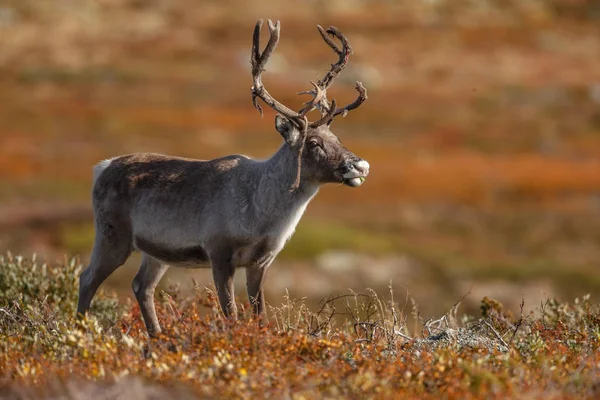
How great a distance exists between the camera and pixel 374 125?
2955 inches

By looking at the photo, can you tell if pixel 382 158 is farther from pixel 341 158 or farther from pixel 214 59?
pixel 214 59

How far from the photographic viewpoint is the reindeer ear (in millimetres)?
11352

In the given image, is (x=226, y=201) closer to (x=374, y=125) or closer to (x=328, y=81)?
(x=328, y=81)

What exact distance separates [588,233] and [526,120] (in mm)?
39785

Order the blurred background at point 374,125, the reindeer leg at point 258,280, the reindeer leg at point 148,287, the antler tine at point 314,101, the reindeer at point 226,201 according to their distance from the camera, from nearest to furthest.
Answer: the reindeer at point 226,201
the antler tine at point 314,101
the reindeer leg at point 258,280
the reindeer leg at point 148,287
the blurred background at point 374,125

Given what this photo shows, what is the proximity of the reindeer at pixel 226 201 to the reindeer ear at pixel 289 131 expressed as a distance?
1 cm

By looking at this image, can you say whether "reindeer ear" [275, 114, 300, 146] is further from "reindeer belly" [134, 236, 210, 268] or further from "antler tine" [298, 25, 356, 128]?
"reindeer belly" [134, 236, 210, 268]

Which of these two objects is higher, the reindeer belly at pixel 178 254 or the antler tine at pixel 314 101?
the antler tine at pixel 314 101

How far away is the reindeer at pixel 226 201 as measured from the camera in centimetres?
1114

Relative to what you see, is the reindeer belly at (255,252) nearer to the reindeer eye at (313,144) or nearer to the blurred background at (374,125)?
the reindeer eye at (313,144)

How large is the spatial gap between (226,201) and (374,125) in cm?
6419

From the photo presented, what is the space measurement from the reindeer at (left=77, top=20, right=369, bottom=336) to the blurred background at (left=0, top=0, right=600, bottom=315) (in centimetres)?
129

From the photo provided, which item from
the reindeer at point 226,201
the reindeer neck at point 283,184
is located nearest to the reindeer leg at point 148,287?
the reindeer at point 226,201

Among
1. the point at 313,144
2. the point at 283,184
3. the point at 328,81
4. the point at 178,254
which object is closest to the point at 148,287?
the point at 178,254
